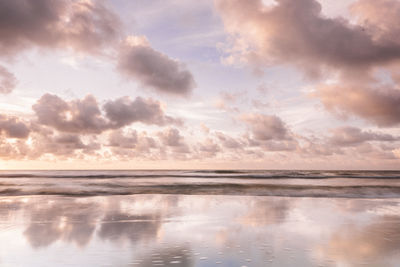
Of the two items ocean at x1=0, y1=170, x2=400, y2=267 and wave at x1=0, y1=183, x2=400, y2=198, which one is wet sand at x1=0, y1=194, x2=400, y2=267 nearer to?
ocean at x1=0, y1=170, x2=400, y2=267

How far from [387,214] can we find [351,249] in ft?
27.9

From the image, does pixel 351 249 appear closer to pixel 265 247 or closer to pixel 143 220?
pixel 265 247

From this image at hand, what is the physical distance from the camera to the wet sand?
7180 millimetres

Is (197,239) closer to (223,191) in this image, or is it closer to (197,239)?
(197,239)

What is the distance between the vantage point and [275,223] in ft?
39.1

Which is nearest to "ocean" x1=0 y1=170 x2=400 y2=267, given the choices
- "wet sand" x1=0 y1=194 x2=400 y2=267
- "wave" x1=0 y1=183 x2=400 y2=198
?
"wet sand" x1=0 y1=194 x2=400 y2=267

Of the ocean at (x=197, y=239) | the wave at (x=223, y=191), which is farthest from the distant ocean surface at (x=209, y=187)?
the ocean at (x=197, y=239)

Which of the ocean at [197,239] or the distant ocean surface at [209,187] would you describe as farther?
the distant ocean surface at [209,187]

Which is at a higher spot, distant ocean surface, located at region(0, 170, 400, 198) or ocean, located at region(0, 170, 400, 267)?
ocean, located at region(0, 170, 400, 267)

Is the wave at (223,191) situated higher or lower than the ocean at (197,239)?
lower

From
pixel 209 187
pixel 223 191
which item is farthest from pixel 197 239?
pixel 209 187

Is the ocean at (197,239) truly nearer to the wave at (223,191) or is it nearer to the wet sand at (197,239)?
the wet sand at (197,239)

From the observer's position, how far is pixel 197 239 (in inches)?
360

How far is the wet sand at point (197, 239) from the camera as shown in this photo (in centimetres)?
718
